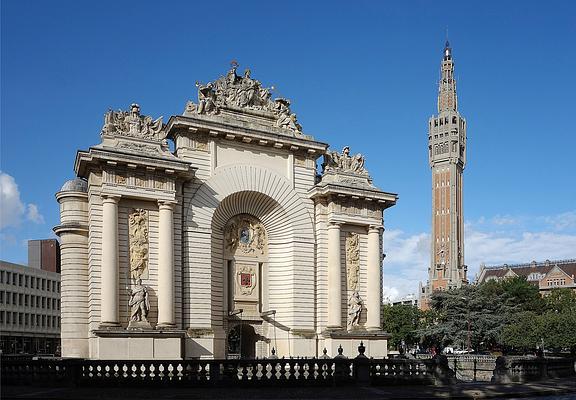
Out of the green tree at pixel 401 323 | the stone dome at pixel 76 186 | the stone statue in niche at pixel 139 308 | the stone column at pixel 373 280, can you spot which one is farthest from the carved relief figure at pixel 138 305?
the green tree at pixel 401 323

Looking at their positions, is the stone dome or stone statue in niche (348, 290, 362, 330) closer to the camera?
the stone dome

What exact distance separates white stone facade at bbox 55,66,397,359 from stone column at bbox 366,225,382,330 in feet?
0.23

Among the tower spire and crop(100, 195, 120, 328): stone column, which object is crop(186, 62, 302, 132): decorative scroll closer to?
crop(100, 195, 120, 328): stone column

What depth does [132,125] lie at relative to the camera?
117 ft

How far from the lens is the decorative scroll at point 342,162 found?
4234 cm

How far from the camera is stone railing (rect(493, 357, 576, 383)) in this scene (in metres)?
30.4

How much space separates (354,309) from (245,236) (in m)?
7.68

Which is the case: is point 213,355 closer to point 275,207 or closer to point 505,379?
point 275,207

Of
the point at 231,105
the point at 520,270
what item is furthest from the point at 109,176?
the point at 520,270

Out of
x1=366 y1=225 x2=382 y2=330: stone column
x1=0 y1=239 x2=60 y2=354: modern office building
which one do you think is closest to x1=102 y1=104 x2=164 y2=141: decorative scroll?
x1=366 y1=225 x2=382 y2=330: stone column

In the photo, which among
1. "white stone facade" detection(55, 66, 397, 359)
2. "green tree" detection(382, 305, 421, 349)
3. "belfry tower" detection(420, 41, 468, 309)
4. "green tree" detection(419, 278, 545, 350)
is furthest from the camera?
"belfry tower" detection(420, 41, 468, 309)

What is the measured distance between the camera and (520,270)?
129 metres

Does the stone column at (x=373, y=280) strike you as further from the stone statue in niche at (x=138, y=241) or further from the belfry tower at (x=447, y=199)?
the belfry tower at (x=447, y=199)

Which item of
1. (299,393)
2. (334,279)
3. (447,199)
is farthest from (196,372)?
(447,199)
